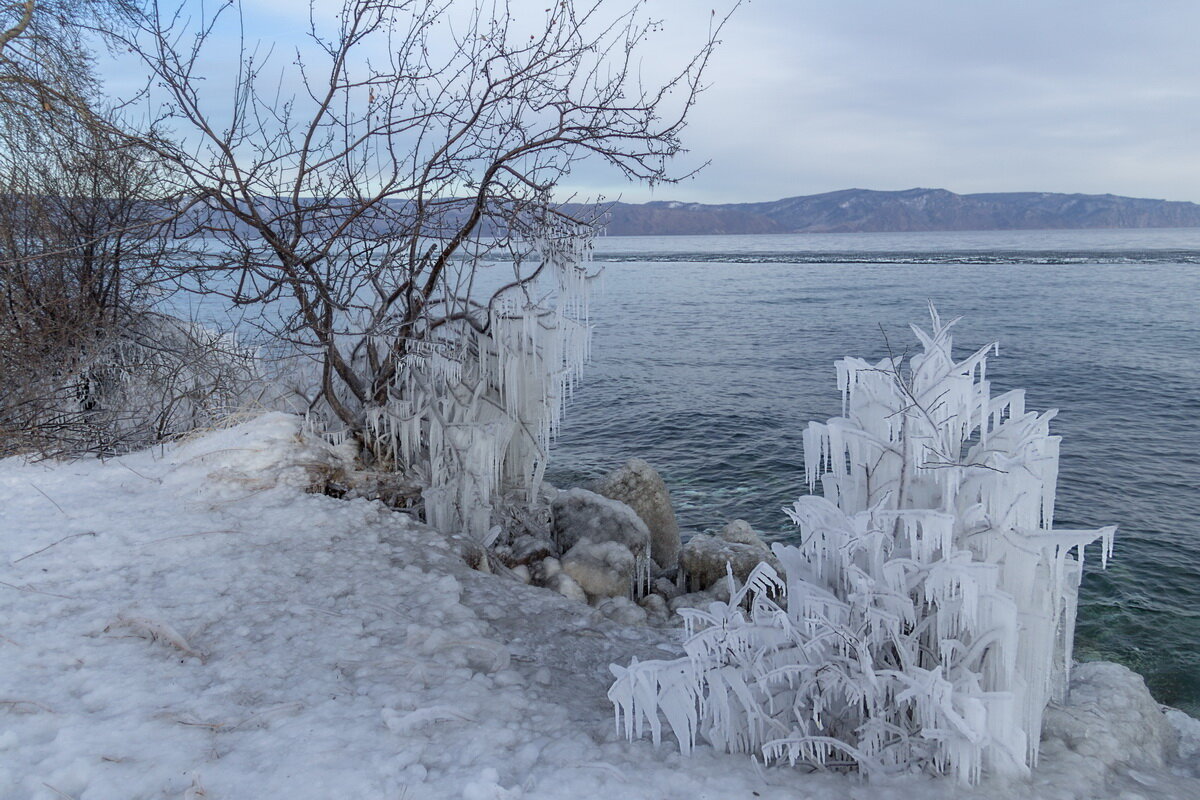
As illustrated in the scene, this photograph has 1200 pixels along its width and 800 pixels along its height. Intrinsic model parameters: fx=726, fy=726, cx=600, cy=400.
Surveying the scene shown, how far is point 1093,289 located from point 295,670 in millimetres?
52105

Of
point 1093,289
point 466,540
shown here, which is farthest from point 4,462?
point 1093,289

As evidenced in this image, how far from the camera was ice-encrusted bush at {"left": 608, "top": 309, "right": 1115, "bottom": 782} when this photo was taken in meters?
3.14

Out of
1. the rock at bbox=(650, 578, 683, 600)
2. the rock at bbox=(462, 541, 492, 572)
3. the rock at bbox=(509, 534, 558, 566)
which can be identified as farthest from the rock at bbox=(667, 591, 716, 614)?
the rock at bbox=(462, 541, 492, 572)

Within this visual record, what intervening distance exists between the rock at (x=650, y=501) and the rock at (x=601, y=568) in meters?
2.39

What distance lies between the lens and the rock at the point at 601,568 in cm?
652

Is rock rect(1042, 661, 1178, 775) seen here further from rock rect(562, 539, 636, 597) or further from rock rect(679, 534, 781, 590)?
rock rect(679, 534, 781, 590)

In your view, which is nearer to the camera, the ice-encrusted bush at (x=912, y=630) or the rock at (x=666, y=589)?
the ice-encrusted bush at (x=912, y=630)

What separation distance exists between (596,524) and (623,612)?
1.65 m

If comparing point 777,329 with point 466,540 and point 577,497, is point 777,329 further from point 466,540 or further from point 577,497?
point 466,540

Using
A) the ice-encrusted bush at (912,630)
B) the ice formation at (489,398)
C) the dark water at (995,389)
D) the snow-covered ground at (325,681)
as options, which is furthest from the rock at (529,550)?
the dark water at (995,389)

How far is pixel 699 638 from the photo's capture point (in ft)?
11.2

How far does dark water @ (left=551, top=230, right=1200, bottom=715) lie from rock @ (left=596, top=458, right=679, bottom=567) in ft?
7.14

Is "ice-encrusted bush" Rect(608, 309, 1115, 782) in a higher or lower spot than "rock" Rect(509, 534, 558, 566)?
higher

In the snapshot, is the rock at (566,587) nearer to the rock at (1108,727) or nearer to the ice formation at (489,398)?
the ice formation at (489,398)
